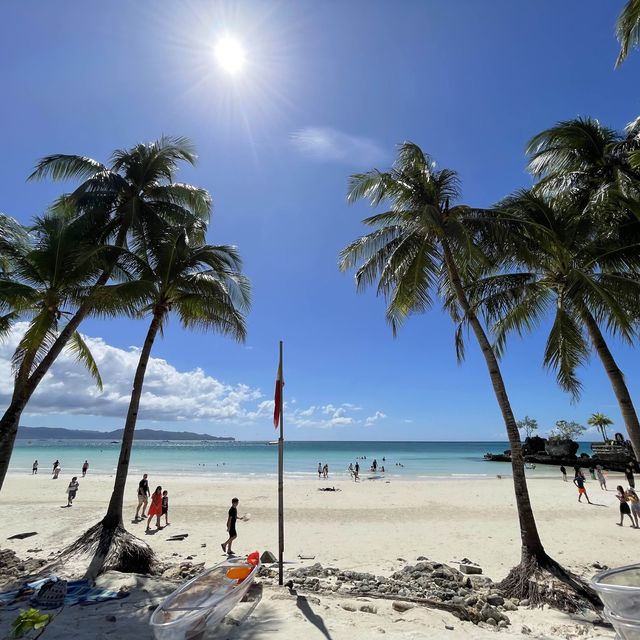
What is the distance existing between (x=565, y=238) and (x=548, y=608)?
789cm

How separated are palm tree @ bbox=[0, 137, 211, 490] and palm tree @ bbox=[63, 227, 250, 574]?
72 cm

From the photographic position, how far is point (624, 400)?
907 centimetres

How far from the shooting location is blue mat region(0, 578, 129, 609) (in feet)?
20.8

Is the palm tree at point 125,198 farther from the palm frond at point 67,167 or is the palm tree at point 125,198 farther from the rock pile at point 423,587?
the rock pile at point 423,587

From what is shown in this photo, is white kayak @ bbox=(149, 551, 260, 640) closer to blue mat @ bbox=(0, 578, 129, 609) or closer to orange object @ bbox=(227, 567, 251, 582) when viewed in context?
orange object @ bbox=(227, 567, 251, 582)

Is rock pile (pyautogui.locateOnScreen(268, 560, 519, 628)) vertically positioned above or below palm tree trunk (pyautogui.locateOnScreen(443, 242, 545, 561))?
below

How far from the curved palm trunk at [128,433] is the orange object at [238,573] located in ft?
12.9

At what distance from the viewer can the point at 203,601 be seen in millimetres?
5504

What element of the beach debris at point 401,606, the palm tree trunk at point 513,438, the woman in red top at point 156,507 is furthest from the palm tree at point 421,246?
the woman in red top at point 156,507

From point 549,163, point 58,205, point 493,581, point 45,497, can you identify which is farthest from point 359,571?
point 45,497

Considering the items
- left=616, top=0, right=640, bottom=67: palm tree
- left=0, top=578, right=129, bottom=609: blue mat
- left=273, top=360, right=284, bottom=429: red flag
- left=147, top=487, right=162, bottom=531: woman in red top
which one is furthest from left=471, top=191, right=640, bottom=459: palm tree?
left=147, top=487, right=162, bottom=531: woman in red top

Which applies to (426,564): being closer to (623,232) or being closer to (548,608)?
(548,608)

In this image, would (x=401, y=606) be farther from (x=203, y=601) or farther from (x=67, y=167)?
(x=67, y=167)

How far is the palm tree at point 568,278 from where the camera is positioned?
29.6 ft
